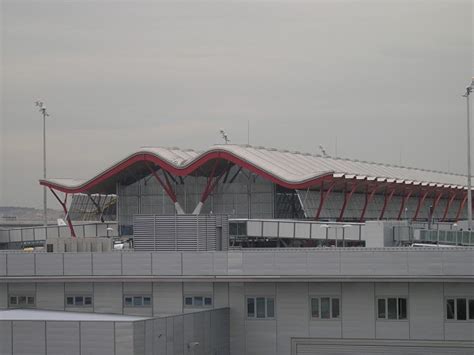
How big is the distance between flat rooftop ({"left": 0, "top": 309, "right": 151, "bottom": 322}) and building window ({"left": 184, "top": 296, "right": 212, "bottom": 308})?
2.63 meters

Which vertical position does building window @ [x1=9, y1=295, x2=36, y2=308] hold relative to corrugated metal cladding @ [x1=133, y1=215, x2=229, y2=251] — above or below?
below

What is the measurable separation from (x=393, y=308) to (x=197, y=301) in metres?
6.79

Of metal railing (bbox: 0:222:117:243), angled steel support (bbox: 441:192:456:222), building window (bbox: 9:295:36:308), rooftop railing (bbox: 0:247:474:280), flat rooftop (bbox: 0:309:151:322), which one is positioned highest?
angled steel support (bbox: 441:192:456:222)

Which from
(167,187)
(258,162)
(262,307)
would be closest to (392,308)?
(262,307)

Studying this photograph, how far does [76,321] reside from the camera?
29.3m

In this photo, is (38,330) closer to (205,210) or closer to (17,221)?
(205,210)

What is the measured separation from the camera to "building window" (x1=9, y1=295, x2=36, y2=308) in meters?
36.2

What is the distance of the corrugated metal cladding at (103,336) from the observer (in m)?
28.6

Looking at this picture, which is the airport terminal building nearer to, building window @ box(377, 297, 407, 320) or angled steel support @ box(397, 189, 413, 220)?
building window @ box(377, 297, 407, 320)

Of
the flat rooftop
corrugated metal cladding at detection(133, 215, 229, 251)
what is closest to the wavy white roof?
corrugated metal cladding at detection(133, 215, 229, 251)

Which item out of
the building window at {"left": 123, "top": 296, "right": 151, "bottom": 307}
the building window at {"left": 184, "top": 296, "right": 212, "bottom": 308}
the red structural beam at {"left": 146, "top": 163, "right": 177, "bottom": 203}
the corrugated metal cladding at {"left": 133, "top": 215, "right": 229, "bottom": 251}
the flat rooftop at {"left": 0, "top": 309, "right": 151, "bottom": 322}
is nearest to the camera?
the flat rooftop at {"left": 0, "top": 309, "right": 151, "bottom": 322}

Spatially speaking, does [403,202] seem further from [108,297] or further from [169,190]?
[108,297]

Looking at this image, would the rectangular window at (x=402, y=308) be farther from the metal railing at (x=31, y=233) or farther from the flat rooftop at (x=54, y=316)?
the metal railing at (x=31, y=233)

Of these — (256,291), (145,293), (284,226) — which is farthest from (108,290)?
(284,226)
